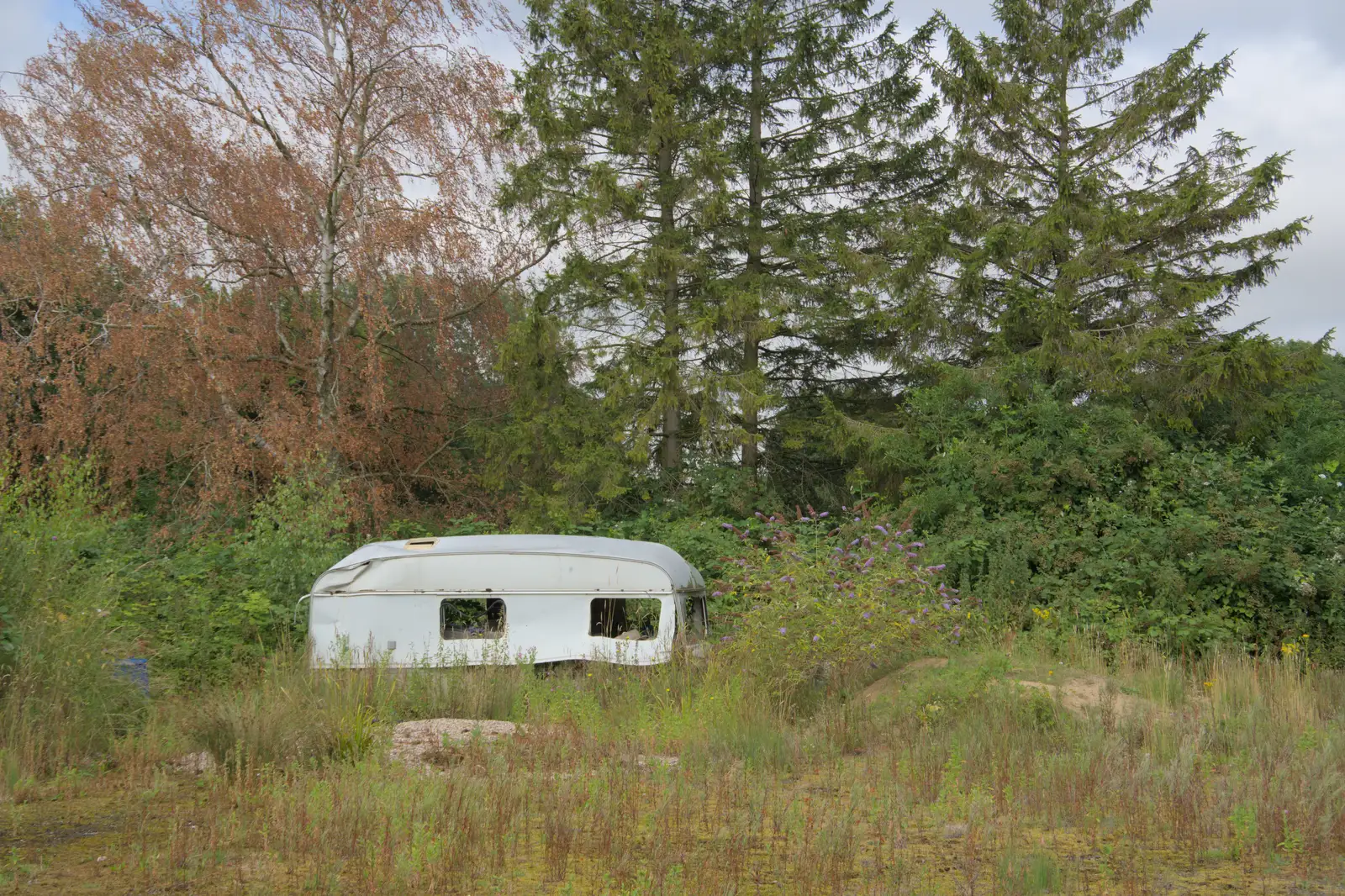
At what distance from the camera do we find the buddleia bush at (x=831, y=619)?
29.2ft

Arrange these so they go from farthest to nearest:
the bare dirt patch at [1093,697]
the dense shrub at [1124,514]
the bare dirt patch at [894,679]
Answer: the dense shrub at [1124,514], the bare dirt patch at [894,679], the bare dirt patch at [1093,697]

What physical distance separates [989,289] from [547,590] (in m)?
10.2

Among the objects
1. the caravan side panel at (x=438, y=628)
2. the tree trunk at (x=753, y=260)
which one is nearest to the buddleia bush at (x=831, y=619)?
the caravan side panel at (x=438, y=628)

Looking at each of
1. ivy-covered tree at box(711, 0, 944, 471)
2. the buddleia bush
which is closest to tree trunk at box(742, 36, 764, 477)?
ivy-covered tree at box(711, 0, 944, 471)

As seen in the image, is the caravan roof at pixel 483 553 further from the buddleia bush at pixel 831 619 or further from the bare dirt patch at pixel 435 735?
the bare dirt patch at pixel 435 735

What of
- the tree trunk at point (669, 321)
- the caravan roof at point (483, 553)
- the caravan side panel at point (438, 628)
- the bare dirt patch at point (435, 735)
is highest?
the tree trunk at point (669, 321)

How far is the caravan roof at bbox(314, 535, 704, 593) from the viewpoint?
34.8 ft

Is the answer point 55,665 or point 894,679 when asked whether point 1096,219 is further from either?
point 55,665

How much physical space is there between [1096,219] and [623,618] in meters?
9.97

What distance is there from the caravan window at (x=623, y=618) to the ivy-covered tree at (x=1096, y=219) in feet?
25.7

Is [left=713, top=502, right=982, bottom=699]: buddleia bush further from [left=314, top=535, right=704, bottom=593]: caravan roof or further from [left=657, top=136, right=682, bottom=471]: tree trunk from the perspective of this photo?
[left=657, top=136, right=682, bottom=471]: tree trunk

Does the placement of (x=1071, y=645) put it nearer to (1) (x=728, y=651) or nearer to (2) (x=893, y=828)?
(1) (x=728, y=651)

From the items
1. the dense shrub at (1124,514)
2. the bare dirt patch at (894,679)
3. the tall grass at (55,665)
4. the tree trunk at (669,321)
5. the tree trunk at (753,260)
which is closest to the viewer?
the tall grass at (55,665)

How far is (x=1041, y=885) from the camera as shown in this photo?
182 inches
